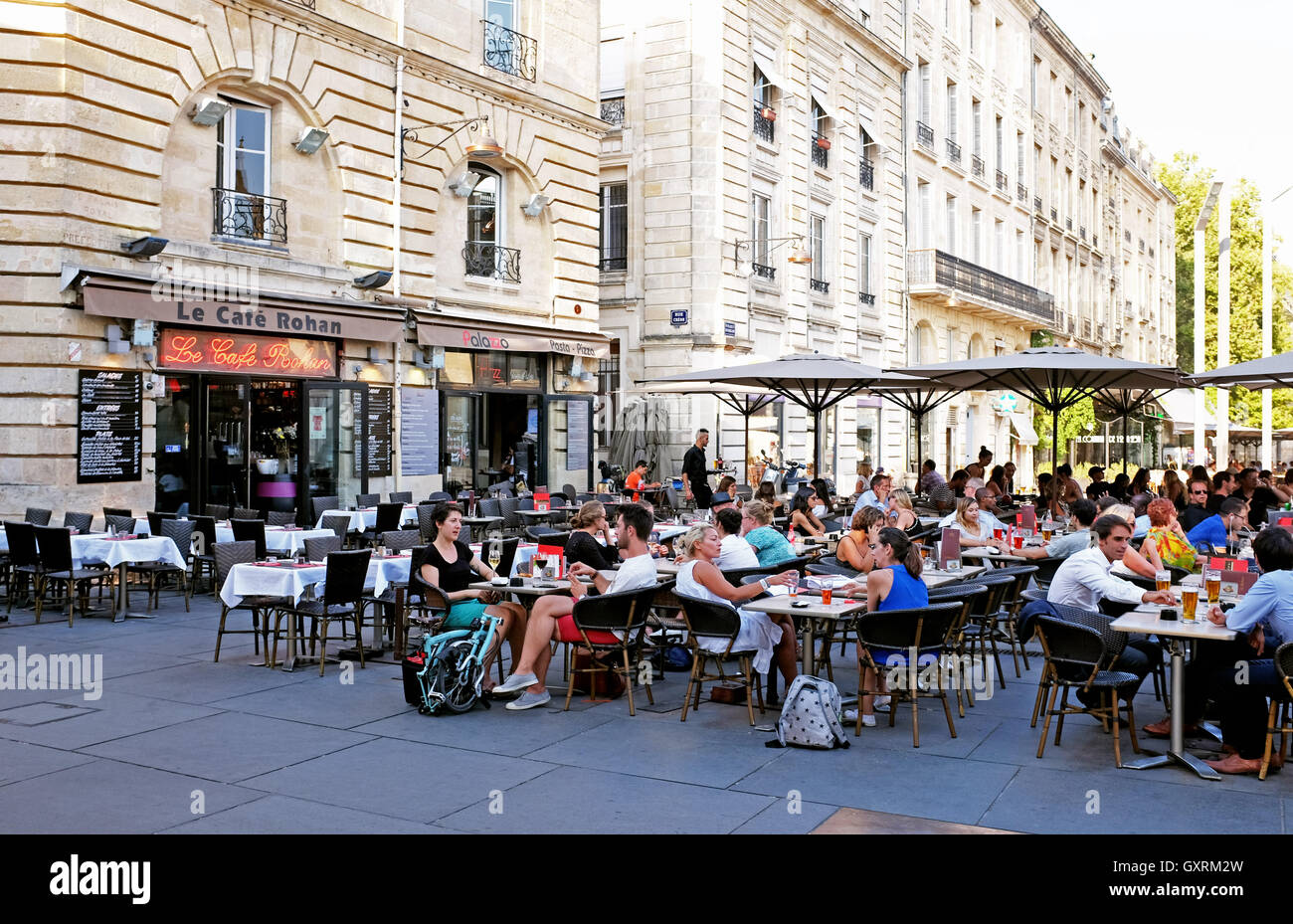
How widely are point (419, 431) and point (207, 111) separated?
5.59 meters

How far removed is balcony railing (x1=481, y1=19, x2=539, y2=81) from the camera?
1978 centimetres

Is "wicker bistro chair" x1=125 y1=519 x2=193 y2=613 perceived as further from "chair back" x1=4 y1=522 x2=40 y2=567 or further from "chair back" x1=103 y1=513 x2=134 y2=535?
"chair back" x1=4 y1=522 x2=40 y2=567

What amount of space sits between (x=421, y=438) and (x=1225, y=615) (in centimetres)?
1366

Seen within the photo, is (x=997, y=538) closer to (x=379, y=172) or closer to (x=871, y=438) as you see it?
(x=379, y=172)

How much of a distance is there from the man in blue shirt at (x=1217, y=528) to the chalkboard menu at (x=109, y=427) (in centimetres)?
1170

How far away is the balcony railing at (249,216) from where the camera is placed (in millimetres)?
15438

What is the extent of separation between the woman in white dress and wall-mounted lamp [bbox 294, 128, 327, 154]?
10.9m

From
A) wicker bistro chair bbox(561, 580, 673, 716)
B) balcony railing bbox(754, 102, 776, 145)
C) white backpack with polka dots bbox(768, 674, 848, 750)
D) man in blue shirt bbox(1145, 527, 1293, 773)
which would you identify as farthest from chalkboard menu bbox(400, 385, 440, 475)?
man in blue shirt bbox(1145, 527, 1293, 773)

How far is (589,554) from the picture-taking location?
9.24 m

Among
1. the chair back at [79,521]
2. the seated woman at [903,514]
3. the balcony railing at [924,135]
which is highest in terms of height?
the balcony railing at [924,135]

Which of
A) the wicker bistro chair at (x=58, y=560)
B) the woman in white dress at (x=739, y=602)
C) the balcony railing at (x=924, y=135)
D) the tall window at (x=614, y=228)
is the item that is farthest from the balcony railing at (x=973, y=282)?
the woman in white dress at (x=739, y=602)

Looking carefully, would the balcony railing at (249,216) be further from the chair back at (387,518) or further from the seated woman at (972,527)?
the seated woman at (972,527)

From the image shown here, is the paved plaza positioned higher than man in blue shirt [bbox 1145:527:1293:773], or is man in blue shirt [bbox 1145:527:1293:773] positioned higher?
man in blue shirt [bbox 1145:527:1293:773]
